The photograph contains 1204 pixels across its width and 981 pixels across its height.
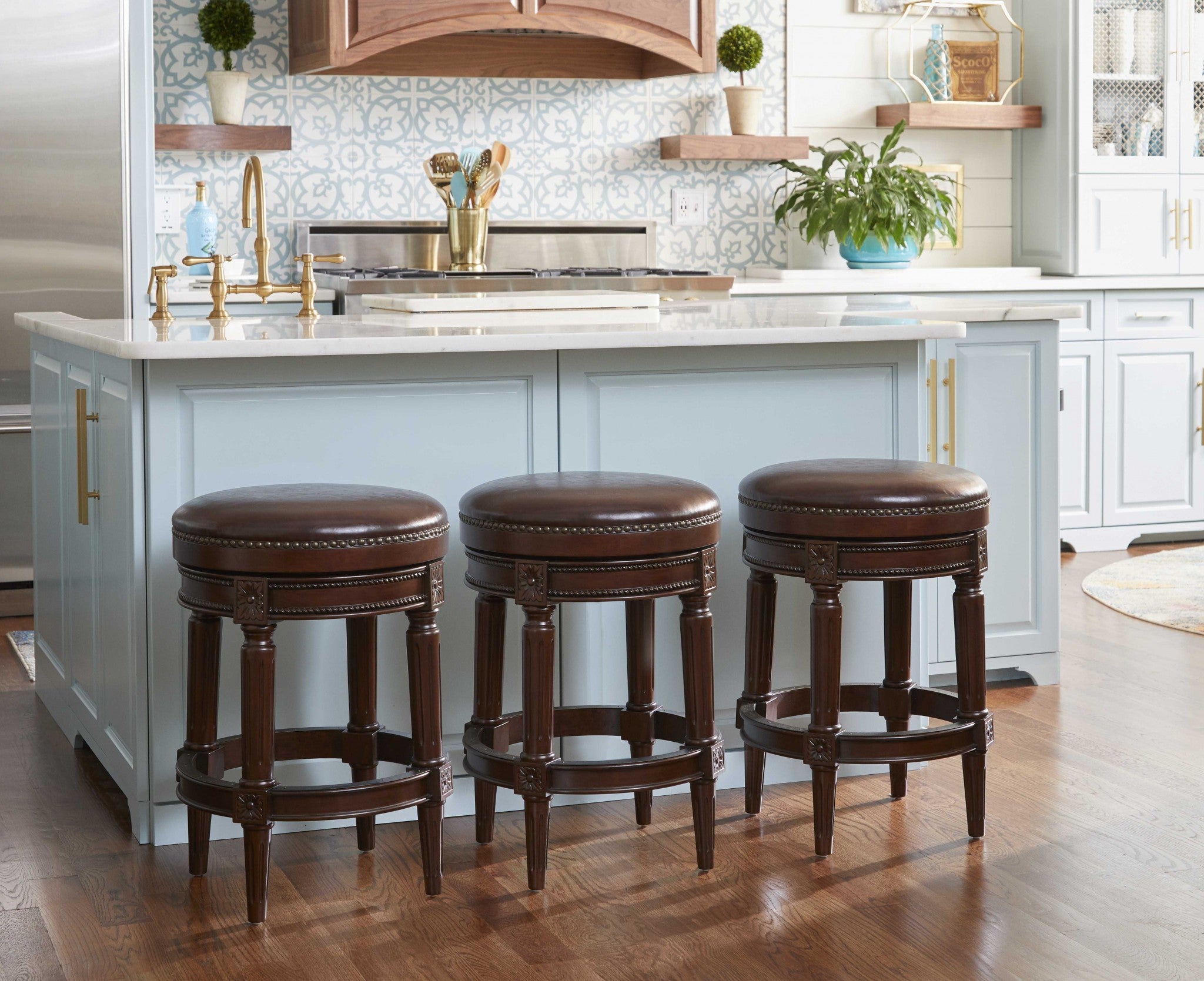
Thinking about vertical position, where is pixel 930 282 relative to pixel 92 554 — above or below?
above

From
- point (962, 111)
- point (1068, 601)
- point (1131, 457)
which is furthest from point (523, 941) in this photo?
point (962, 111)

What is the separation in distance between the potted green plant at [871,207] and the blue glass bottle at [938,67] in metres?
0.31

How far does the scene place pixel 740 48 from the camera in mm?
5250

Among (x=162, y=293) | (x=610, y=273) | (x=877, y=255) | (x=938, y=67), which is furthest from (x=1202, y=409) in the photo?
(x=162, y=293)

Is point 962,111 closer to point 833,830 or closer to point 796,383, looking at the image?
point 796,383

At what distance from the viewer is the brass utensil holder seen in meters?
4.93

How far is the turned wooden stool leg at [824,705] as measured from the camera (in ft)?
7.64

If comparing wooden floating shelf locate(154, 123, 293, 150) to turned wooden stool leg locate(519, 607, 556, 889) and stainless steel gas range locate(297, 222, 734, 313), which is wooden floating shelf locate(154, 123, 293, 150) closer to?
stainless steel gas range locate(297, 222, 734, 313)

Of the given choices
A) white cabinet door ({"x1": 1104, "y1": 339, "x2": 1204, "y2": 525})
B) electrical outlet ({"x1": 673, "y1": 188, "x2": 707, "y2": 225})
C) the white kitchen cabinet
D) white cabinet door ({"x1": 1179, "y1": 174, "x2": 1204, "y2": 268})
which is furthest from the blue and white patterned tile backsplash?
the white kitchen cabinet

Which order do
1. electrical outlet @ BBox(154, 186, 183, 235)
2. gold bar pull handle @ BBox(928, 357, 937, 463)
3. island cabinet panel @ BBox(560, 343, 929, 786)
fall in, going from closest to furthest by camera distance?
island cabinet panel @ BBox(560, 343, 929, 786)
gold bar pull handle @ BBox(928, 357, 937, 463)
electrical outlet @ BBox(154, 186, 183, 235)

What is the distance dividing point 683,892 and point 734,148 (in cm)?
343

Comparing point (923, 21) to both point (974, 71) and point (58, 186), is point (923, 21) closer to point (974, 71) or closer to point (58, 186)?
point (974, 71)

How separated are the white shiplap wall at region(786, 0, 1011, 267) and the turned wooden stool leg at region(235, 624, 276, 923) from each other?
147 inches

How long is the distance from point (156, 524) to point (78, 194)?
7.01 ft
